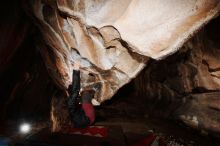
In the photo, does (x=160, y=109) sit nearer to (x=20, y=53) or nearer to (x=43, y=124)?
(x=43, y=124)

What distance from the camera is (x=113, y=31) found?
4.96m

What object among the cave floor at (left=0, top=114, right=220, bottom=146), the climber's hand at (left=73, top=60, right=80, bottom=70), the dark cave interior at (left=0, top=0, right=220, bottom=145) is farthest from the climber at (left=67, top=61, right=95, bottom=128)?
the dark cave interior at (left=0, top=0, right=220, bottom=145)

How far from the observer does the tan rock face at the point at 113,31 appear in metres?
4.11

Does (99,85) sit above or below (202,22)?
below

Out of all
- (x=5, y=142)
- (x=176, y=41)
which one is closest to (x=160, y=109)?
(x=176, y=41)

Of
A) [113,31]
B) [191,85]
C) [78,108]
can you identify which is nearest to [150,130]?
[191,85]

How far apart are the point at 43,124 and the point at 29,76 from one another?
176cm

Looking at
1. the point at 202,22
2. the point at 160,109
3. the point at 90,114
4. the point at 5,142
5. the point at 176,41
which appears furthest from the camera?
the point at 160,109

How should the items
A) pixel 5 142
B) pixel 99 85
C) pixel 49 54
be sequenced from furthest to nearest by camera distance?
→ pixel 49 54
pixel 99 85
pixel 5 142

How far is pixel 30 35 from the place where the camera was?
7902mm

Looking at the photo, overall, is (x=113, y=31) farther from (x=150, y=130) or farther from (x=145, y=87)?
(x=145, y=87)

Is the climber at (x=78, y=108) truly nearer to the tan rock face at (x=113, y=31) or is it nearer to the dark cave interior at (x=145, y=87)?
the tan rock face at (x=113, y=31)

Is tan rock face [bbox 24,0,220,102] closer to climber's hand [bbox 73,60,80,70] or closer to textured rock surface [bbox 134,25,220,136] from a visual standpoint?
climber's hand [bbox 73,60,80,70]

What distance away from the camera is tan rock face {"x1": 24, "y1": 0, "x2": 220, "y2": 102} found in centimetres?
411
